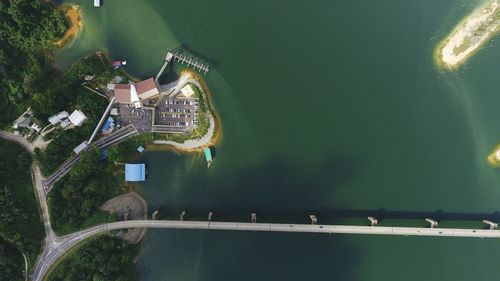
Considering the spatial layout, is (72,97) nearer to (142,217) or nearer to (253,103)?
(142,217)

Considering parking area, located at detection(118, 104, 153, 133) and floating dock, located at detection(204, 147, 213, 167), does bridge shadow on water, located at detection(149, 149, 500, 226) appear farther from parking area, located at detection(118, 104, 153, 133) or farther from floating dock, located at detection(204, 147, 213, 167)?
parking area, located at detection(118, 104, 153, 133)

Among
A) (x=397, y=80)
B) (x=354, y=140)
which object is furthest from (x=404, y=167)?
(x=397, y=80)

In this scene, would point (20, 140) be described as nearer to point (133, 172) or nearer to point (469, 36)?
point (133, 172)

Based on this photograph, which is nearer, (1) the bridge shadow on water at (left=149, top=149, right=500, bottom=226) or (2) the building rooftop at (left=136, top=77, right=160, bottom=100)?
(2) the building rooftop at (left=136, top=77, right=160, bottom=100)

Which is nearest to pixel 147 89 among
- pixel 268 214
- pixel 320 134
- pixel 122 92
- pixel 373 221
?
pixel 122 92

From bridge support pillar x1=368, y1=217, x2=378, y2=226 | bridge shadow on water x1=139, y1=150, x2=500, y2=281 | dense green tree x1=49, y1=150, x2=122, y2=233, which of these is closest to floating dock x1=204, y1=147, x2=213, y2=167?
bridge shadow on water x1=139, y1=150, x2=500, y2=281

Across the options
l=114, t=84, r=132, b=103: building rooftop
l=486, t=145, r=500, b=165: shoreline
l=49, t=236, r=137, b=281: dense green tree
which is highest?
l=114, t=84, r=132, b=103: building rooftop
